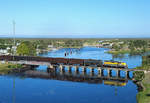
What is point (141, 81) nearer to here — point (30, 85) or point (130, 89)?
point (130, 89)

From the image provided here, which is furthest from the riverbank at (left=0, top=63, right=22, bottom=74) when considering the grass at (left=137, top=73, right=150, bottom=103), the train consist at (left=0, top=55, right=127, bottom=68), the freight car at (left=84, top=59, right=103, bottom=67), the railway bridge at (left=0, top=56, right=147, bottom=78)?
the grass at (left=137, top=73, right=150, bottom=103)

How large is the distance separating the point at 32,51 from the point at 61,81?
175ft

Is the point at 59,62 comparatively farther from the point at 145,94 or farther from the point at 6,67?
the point at 145,94

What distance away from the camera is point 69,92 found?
53219mm

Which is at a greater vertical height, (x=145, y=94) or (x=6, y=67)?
(x=6, y=67)

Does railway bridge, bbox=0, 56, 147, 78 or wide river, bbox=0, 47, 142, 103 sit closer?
wide river, bbox=0, 47, 142, 103

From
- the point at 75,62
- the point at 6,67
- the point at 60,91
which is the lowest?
the point at 60,91

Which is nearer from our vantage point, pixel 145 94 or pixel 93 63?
pixel 145 94

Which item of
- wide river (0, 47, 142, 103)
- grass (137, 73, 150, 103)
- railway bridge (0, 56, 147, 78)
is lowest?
wide river (0, 47, 142, 103)

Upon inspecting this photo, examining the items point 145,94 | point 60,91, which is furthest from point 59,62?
point 145,94

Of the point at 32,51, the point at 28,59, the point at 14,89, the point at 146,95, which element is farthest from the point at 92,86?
the point at 32,51

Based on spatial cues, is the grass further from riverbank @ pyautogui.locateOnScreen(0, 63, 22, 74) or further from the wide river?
riverbank @ pyautogui.locateOnScreen(0, 63, 22, 74)

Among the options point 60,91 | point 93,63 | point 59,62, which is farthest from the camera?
point 59,62

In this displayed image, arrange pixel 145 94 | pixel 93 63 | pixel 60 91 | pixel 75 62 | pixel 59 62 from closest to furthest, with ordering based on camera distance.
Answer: pixel 145 94
pixel 60 91
pixel 93 63
pixel 75 62
pixel 59 62
